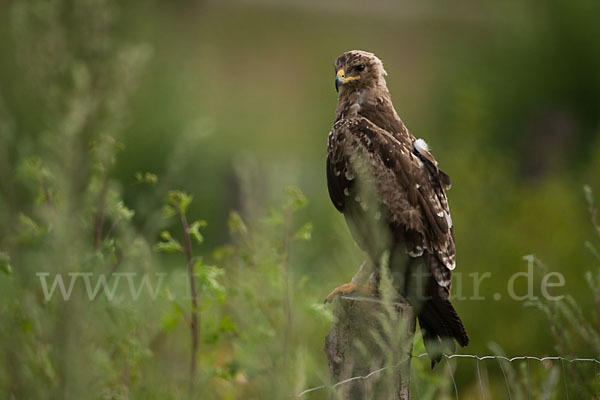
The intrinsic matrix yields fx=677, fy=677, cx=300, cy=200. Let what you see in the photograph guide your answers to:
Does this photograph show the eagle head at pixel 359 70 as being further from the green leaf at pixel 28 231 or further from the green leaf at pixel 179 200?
the green leaf at pixel 28 231

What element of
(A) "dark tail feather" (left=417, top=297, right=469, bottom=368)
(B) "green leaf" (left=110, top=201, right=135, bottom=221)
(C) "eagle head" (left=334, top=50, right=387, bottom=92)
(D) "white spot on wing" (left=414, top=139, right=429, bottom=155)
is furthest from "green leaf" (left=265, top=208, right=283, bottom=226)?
(C) "eagle head" (left=334, top=50, right=387, bottom=92)

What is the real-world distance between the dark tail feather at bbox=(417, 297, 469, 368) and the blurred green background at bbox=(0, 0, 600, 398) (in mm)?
398

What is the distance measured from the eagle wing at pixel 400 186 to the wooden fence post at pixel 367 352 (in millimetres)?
536

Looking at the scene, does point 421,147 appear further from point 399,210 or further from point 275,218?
point 275,218

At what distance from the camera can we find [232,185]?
901cm

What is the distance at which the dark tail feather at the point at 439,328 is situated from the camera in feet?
9.80

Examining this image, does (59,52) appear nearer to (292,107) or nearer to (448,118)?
(448,118)

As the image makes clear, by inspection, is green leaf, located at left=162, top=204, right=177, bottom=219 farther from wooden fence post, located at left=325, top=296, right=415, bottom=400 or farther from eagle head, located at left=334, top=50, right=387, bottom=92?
eagle head, located at left=334, top=50, right=387, bottom=92

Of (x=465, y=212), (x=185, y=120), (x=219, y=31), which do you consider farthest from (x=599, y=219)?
(x=219, y=31)

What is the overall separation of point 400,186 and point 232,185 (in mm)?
5869

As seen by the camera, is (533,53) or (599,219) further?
(533,53)

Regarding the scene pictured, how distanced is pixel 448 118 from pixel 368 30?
18361 millimetres

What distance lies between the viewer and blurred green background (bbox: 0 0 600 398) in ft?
7.11

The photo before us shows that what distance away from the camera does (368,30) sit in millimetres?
29891
